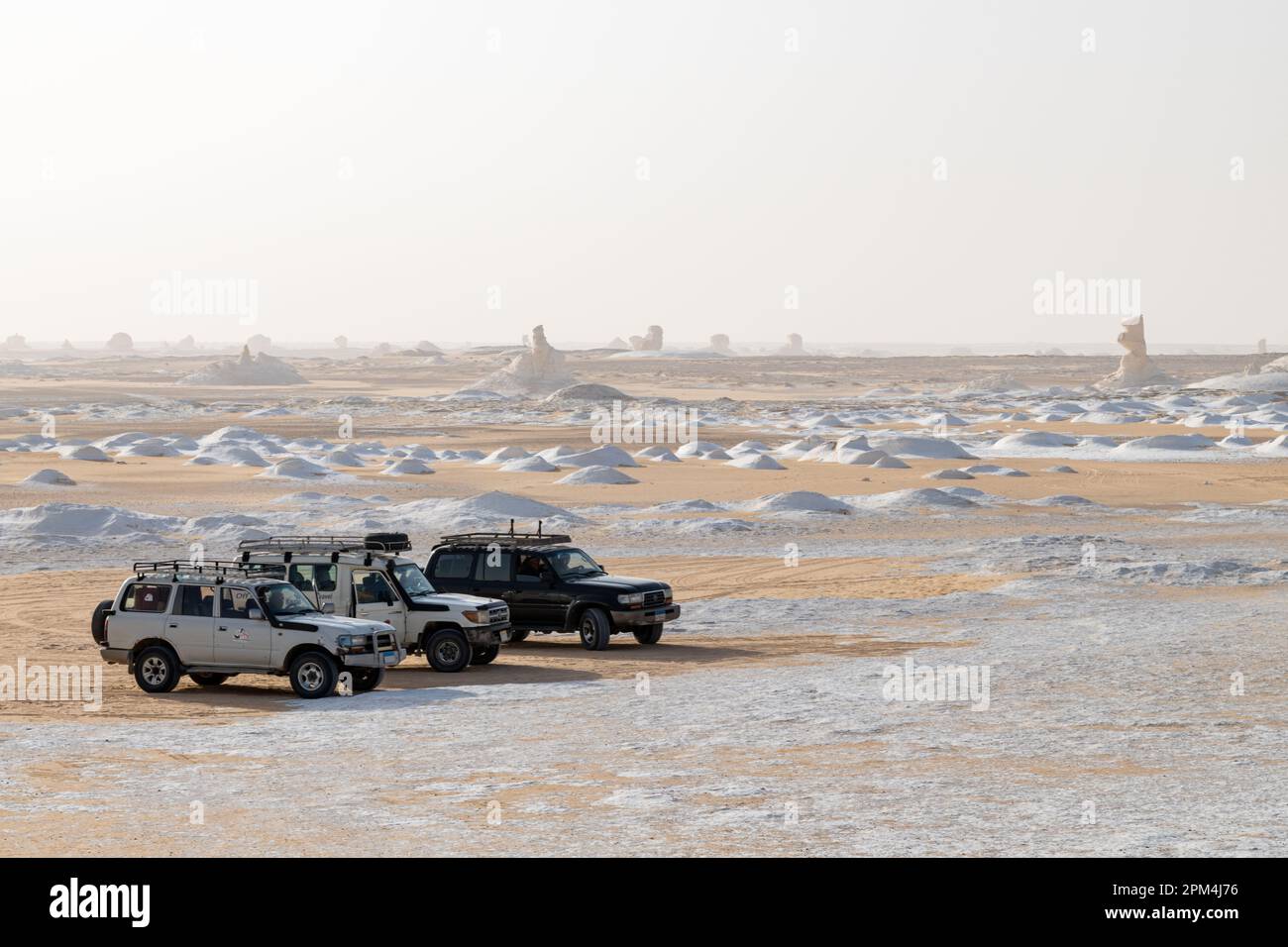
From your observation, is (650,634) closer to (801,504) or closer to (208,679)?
(208,679)

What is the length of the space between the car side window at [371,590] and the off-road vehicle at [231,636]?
1910mm

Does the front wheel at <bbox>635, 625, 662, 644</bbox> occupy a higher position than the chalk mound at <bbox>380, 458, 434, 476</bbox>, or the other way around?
the chalk mound at <bbox>380, 458, 434, 476</bbox>

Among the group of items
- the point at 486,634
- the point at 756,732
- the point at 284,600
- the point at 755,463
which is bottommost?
the point at 756,732

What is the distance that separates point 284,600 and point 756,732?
7179mm

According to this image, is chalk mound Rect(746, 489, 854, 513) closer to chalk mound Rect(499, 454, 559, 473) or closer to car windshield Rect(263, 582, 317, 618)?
chalk mound Rect(499, 454, 559, 473)

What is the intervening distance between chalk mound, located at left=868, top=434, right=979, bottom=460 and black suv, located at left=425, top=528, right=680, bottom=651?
5183 centimetres

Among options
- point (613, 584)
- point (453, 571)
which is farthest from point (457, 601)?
point (613, 584)

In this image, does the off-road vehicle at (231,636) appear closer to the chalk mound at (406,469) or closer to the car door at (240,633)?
the car door at (240,633)

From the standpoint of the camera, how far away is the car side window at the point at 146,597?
22.7 meters

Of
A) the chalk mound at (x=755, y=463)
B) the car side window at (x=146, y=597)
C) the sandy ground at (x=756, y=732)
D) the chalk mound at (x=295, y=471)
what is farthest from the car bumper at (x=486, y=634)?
the chalk mound at (x=755, y=463)

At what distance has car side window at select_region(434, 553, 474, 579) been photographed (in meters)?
27.9

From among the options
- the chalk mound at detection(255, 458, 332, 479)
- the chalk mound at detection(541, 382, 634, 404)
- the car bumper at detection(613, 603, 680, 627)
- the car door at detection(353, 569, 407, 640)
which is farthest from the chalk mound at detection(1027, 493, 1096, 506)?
the chalk mound at detection(541, 382, 634, 404)

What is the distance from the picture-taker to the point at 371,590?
25.1 m

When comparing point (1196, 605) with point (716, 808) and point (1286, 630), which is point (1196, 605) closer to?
point (1286, 630)
